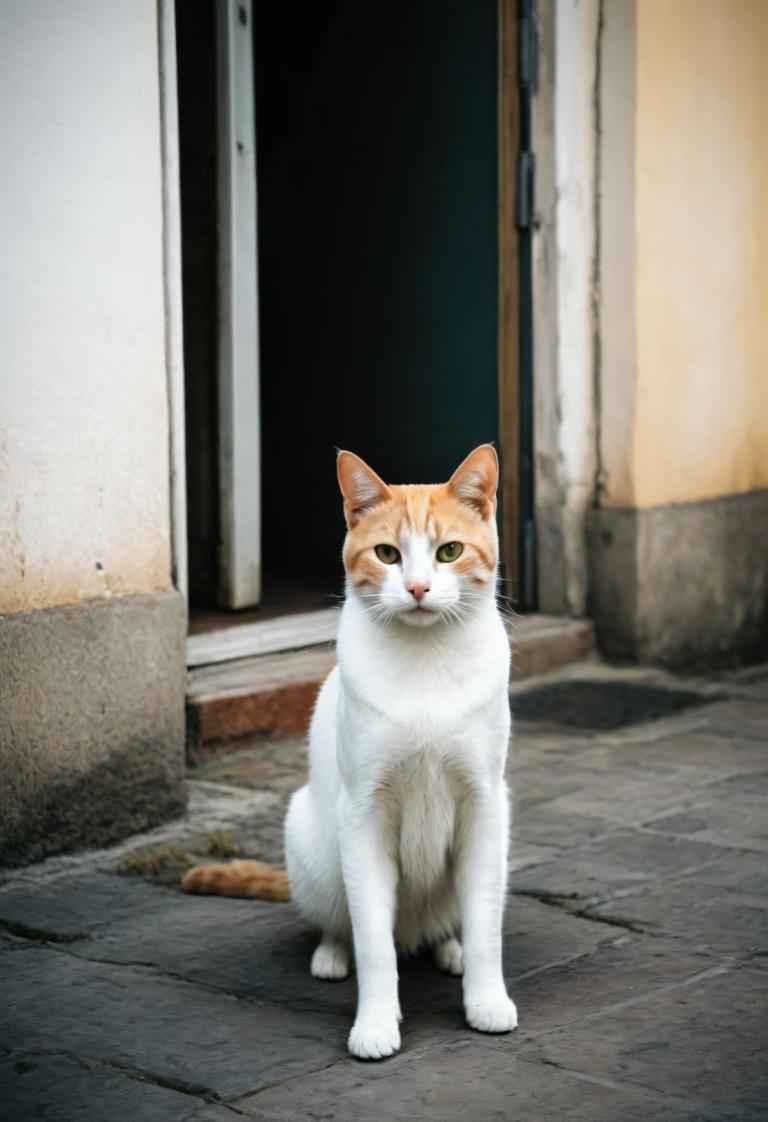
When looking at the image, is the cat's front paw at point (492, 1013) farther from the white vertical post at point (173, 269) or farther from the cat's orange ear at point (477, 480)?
the white vertical post at point (173, 269)

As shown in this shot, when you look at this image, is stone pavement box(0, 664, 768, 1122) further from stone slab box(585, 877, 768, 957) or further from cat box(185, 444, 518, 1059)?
cat box(185, 444, 518, 1059)

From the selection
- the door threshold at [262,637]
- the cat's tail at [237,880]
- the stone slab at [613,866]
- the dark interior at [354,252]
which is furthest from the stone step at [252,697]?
the stone slab at [613,866]

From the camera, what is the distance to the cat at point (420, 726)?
2.66m

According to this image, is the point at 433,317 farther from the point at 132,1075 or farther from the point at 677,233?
the point at 132,1075

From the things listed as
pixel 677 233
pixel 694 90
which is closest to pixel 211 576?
pixel 677 233

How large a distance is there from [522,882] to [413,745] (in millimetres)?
1065

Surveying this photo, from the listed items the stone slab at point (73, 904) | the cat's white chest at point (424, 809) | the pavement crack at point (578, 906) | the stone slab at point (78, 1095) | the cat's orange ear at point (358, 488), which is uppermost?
the cat's orange ear at point (358, 488)

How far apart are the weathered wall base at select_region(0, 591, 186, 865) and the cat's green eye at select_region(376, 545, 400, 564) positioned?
1293 millimetres

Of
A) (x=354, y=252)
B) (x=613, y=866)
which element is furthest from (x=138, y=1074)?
(x=354, y=252)

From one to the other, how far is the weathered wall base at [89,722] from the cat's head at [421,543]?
1220 mm

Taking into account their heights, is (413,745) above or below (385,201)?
below

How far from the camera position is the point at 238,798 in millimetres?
4305

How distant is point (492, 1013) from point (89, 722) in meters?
1.53

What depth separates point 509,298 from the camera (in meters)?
5.98
